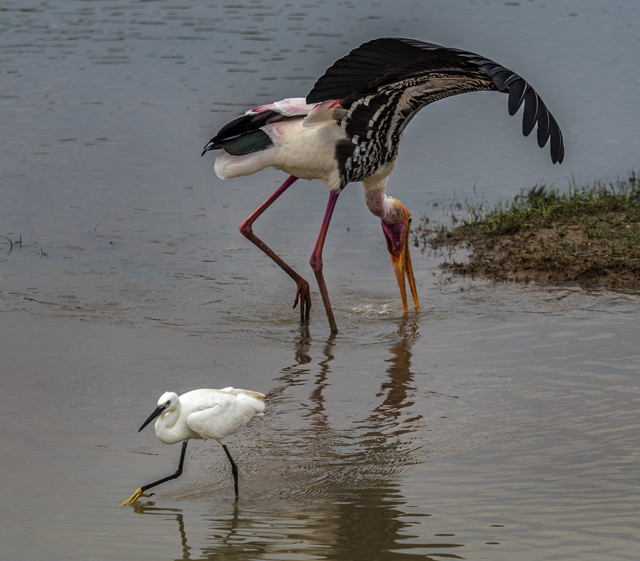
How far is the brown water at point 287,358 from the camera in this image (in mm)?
3822

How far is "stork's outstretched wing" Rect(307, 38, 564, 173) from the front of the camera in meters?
4.73

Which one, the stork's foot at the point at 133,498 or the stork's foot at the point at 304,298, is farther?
the stork's foot at the point at 304,298

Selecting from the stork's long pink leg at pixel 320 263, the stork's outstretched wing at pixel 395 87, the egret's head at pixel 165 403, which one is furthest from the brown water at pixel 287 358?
the stork's outstretched wing at pixel 395 87

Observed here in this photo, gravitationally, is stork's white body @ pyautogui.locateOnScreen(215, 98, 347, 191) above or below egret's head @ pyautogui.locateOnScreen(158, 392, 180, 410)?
above

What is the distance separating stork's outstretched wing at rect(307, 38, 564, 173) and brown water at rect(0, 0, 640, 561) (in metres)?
1.20

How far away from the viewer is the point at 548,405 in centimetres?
504

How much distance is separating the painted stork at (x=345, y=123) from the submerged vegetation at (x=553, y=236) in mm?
1013

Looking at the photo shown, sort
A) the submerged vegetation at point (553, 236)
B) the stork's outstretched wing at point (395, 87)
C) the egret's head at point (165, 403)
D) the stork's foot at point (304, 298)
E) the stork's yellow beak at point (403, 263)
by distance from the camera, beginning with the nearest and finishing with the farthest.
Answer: the egret's head at point (165, 403) < the stork's outstretched wing at point (395, 87) < the stork's foot at point (304, 298) < the stork's yellow beak at point (403, 263) < the submerged vegetation at point (553, 236)

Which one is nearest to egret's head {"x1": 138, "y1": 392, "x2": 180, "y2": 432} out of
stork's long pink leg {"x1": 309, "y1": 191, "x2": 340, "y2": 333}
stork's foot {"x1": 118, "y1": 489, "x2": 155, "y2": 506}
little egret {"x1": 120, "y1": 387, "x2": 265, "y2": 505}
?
little egret {"x1": 120, "y1": 387, "x2": 265, "y2": 505}

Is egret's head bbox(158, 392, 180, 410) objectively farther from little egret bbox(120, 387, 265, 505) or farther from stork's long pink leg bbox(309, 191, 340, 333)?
stork's long pink leg bbox(309, 191, 340, 333)

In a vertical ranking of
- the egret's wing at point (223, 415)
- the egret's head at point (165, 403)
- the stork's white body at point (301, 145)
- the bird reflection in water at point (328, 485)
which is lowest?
the bird reflection in water at point (328, 485)

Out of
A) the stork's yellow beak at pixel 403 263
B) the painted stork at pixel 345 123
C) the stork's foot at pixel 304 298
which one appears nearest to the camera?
the painted stork at pixel 345 123

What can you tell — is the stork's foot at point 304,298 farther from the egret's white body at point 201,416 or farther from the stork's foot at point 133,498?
the stork's foot at point 133,498

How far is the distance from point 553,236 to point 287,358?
2740 mm
